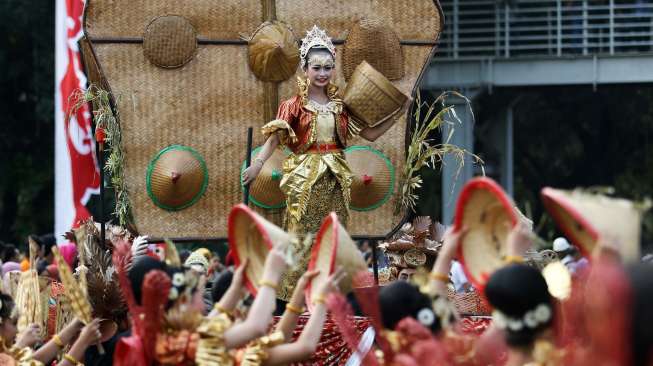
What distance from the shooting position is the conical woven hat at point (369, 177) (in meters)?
8.90

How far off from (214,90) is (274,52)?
0.54 m

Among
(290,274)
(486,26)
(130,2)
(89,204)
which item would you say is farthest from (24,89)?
(290,274)

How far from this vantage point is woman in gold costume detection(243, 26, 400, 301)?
7578 millimetres

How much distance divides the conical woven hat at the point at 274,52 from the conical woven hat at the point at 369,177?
687 mm


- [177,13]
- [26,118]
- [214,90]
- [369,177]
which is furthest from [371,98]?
[26,118]

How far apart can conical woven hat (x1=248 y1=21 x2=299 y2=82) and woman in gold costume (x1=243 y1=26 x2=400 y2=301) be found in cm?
105

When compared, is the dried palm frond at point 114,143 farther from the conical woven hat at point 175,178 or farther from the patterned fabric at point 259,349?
the patterned fabric at point 259,349

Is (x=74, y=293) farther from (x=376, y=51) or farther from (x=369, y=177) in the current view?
(x=376, y=51)

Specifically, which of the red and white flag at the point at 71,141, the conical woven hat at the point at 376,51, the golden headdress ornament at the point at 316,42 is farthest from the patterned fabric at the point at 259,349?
the red and white flag at the point at 71,141

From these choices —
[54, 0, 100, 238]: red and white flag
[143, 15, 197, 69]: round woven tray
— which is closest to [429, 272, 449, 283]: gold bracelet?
[143, 15, 197, 69]: round woven tray

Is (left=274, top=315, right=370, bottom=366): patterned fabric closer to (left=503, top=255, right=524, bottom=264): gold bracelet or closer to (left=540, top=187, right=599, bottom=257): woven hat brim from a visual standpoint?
(left=503, top=255, right=524, bottom=264): gold bracelet

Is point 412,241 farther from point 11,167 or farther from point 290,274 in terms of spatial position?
point 11,167

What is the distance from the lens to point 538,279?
4.33 meters

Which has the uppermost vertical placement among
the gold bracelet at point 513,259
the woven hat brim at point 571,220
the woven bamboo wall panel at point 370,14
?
the woven bamboo wall panel at point 370,14
